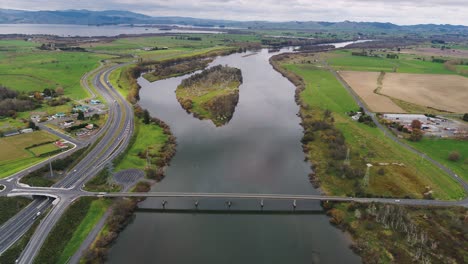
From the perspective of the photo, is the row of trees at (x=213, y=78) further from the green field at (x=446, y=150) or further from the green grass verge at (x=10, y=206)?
the green grass verge at (x=10, y=206)

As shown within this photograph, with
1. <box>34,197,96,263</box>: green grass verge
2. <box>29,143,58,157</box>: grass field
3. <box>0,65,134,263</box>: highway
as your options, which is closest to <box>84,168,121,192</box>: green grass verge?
<box>0,65,134,263</box>: highway

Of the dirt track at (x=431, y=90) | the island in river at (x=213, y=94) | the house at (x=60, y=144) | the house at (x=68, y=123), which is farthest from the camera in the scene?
the dirt track at (x=431, y=90)

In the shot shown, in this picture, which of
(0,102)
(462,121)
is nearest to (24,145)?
(0,102)

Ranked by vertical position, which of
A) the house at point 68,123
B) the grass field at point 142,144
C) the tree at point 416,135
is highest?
the house at point 68,123

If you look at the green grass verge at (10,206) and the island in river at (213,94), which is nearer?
the green grass verge at (10,206)

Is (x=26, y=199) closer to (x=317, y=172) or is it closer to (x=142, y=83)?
(x=317, y=172)

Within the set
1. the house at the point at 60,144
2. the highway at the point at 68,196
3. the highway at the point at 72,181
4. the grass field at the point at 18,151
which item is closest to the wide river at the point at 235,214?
the highway at the point at 68,196
